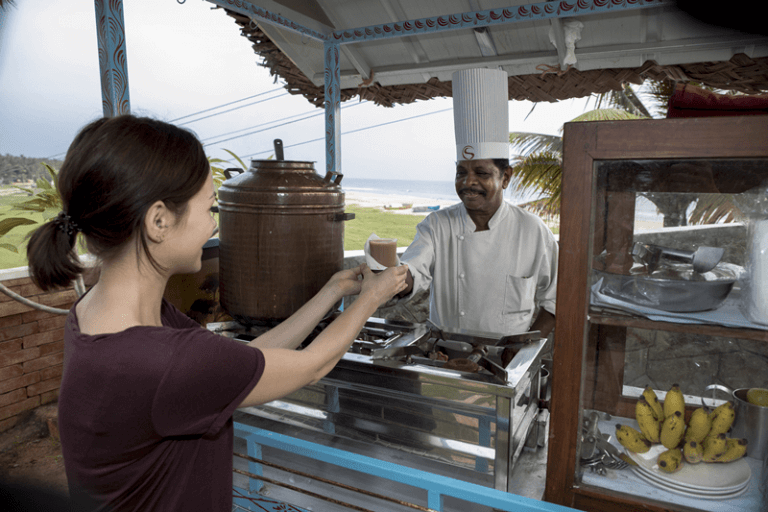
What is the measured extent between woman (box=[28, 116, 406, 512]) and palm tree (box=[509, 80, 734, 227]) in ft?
2.86

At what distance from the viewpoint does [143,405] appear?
2.86ft

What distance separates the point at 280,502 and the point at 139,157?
0.95 metres

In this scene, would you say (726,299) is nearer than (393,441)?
Yes

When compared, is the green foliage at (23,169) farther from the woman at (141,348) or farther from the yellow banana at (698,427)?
the yellow banana at (698,427)

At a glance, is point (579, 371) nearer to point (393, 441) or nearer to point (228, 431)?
point (393, 441)

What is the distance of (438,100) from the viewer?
3.97m

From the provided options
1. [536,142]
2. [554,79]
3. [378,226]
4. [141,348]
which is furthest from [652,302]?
[378,226]

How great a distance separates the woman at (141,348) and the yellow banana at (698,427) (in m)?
0.86

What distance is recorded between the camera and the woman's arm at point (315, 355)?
100 centimetres

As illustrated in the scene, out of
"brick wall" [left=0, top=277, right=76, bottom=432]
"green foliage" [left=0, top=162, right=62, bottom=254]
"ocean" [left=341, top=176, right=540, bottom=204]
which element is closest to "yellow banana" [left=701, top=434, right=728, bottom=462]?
"green foliage" [left=0, top=162, right=62, bottom=254]

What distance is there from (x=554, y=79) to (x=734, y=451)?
9.57 feet

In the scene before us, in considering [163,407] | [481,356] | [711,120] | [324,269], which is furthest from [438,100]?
[163,407]

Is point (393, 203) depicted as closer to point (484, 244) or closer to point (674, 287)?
point (484, 244)

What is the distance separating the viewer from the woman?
88 centimetres
